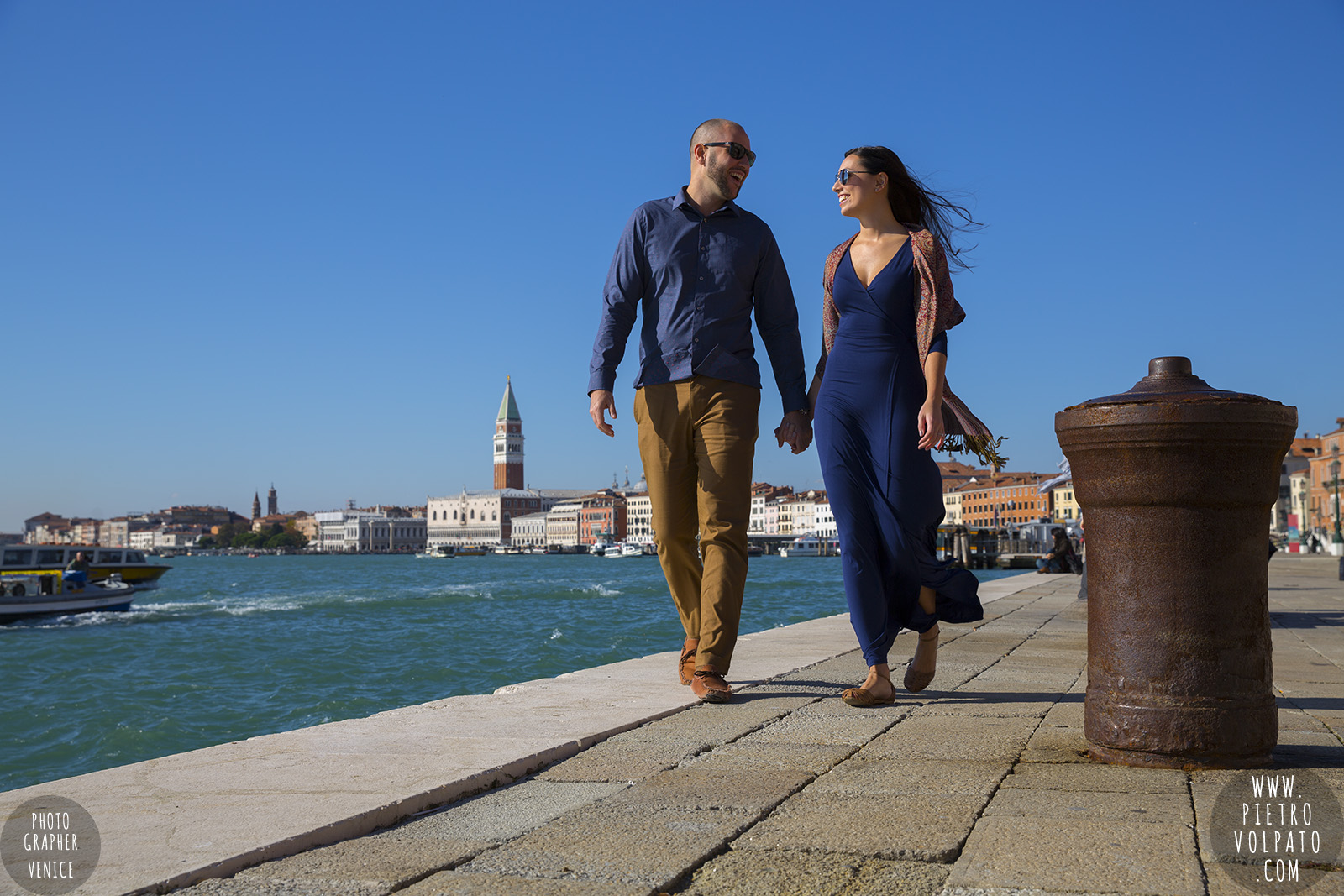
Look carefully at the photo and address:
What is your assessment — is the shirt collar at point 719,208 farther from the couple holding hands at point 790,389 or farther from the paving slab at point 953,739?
the paving slab at point 953,739

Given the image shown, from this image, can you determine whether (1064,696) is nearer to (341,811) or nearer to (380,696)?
(341,811)

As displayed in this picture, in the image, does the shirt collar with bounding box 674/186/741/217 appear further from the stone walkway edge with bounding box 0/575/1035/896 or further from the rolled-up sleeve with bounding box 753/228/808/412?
the stone walkway edge with bounding box 0/575/1035/896

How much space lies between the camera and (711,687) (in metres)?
3.18

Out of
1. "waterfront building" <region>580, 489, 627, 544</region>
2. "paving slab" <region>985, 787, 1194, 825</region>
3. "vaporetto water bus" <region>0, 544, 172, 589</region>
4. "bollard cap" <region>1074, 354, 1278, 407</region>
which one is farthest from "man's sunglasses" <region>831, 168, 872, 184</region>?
"waterfront building" <region>580, 489, 627, 544</region>

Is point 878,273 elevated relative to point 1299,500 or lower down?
elevated

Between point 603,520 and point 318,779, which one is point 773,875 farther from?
point 603,520

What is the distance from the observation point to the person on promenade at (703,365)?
3.35 m

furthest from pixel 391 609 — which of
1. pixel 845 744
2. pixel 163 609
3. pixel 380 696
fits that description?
pixel 845 744

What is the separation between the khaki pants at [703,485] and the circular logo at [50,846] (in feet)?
5.98

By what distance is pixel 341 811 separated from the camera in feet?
5.98

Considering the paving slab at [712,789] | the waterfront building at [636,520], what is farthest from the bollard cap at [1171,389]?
the waterfront building at [636,520]

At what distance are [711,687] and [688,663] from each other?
0.30 m

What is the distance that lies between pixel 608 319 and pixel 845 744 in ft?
5.46

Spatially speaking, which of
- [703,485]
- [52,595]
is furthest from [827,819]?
[52,595]
